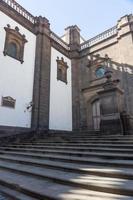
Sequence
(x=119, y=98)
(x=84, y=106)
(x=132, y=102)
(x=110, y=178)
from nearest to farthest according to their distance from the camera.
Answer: (x=110, y=178) < (x=119, y=98) < (x=132, y=102) < (x=84, y=106)

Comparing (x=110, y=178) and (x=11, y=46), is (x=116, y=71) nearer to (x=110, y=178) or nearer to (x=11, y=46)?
(x=11, y=46)

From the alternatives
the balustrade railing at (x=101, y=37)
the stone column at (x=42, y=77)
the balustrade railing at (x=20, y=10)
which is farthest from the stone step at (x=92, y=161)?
the balustrade railing at (x=101, y=37)

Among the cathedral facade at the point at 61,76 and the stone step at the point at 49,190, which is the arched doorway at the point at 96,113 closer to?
the cathedral facade at the point at 61,76

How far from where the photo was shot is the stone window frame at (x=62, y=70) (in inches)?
592

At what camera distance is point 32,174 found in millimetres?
3703

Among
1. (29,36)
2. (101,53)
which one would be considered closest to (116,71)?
(101,53)

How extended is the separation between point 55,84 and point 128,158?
1101cm

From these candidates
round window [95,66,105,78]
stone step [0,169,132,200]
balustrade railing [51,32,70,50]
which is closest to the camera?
stone step [0,169,132,200]

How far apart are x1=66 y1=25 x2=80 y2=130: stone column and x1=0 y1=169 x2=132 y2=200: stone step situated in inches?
457

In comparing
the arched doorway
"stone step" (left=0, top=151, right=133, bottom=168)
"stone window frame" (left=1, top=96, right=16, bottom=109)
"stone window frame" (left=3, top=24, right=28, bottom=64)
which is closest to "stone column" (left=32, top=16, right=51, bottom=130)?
"stone window frame" (left=3, top=24, right=28, bottom=64)

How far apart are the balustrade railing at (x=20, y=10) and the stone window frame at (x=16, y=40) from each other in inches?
63.6

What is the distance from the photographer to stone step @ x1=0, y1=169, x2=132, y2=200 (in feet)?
7.97

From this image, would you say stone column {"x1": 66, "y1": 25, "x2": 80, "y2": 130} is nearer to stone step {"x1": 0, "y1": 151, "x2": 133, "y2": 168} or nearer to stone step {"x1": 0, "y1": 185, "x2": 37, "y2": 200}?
stone step {"x1": 0, "y1": 151, "x2": 133, "y2": 168}

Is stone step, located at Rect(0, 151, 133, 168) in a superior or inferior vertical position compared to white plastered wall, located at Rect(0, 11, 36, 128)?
inferior
